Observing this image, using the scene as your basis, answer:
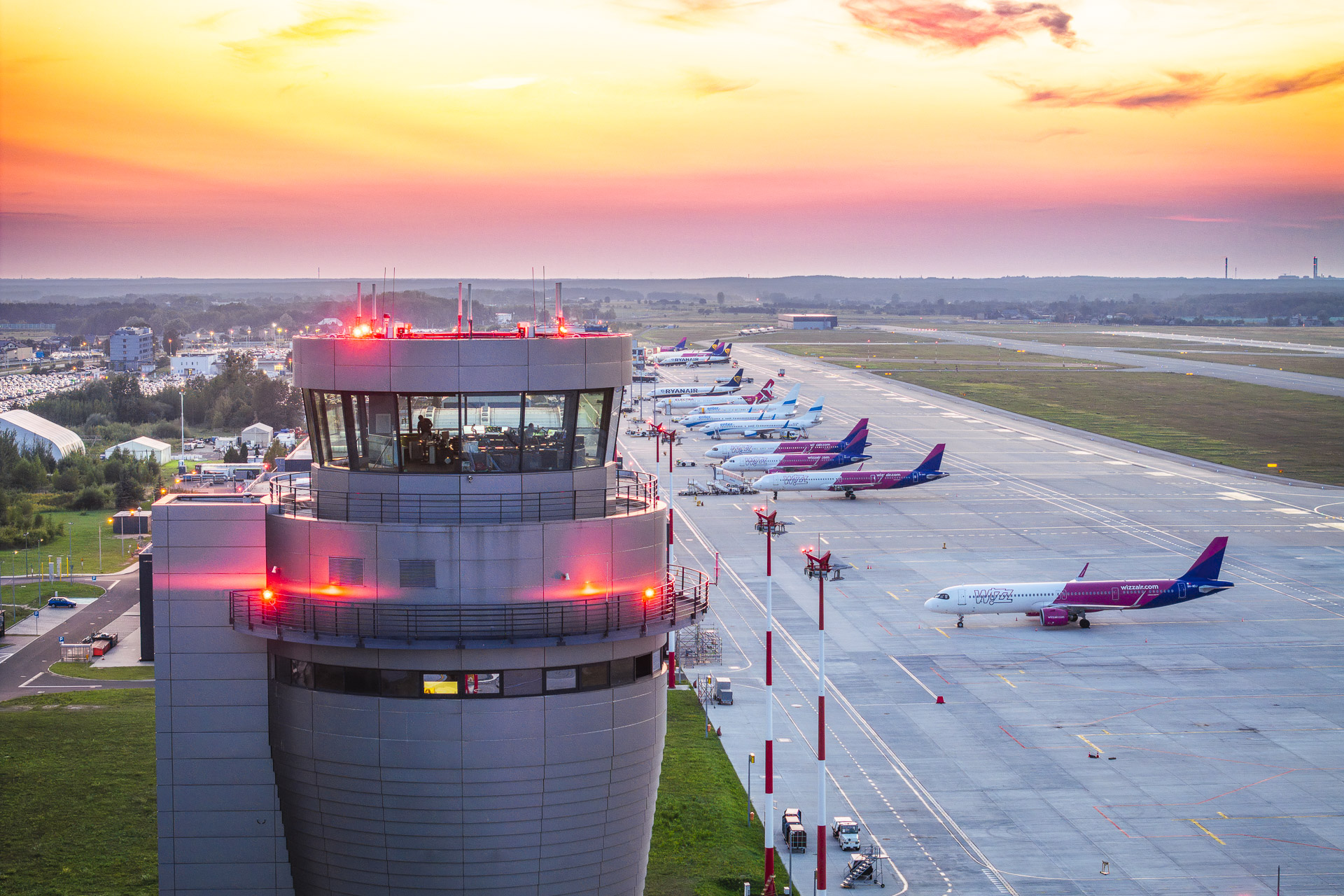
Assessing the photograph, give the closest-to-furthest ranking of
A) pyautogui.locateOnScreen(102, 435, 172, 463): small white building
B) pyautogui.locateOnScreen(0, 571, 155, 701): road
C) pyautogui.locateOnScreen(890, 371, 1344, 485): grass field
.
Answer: pyautogui.locateOnScreen(0, 571, 155, 701): road < pyautogui.locateOnScreen(890, 371, 1344, 485): grass field < pyautogui.locateOnScreen(102, 435, 172, 463): small white building

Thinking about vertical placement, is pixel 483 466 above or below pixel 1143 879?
above

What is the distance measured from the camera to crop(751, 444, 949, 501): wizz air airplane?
400ft

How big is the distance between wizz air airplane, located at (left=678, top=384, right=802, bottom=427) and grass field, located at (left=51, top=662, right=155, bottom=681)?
4099 inches

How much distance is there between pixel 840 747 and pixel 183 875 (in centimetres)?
3791

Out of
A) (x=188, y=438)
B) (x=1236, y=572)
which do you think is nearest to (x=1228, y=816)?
(x=1236, y=572)

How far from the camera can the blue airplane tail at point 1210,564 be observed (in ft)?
267

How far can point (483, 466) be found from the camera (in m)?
24.4

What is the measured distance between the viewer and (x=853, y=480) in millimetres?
122125

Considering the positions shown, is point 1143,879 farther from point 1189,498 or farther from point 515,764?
point 1189,498

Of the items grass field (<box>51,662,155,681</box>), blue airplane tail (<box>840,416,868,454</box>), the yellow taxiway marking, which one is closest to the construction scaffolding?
the yellow taxiway marking

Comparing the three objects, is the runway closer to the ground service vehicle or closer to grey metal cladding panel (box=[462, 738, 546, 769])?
the ground service vehicle

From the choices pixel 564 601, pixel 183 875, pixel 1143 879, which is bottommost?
pixel 1143 879

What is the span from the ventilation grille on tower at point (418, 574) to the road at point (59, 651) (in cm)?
5364

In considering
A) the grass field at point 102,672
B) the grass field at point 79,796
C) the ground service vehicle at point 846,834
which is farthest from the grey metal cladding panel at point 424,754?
the grass field at point 102,672
